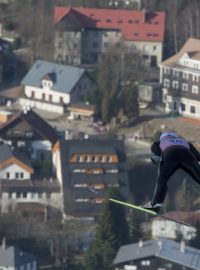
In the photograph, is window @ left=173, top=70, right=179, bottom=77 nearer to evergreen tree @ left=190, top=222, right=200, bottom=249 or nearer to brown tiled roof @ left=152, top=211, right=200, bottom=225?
brown tiled roof @ left=152, top=211, right=200, bottom=225

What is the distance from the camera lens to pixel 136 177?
1653 cm

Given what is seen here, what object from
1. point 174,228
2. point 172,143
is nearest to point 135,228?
point 174,228

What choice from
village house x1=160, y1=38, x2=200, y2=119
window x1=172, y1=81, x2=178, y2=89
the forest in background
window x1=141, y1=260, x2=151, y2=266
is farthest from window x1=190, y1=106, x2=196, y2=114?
window x1=141, y1=260, x2=151, y2=266

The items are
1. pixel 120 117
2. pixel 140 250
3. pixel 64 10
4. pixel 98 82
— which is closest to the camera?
pixel 140 250

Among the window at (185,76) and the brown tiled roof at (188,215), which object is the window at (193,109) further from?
the brown tiled roof at (188,215)

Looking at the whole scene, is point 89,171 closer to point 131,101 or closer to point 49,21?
point 131,101

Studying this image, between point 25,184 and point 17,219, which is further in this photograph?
point 25,184

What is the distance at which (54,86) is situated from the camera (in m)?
21.5

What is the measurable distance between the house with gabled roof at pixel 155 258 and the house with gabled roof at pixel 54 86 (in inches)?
246

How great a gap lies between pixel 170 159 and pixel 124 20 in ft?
66.9

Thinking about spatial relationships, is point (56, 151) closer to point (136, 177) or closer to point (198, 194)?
point (136, 177)

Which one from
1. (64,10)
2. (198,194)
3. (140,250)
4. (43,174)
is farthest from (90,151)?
(64,10)

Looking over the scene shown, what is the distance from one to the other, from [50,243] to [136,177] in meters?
2.48

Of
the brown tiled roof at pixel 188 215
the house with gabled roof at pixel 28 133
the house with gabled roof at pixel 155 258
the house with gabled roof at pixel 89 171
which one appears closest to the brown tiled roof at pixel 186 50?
the house with gabled roof at pixel 28 133
